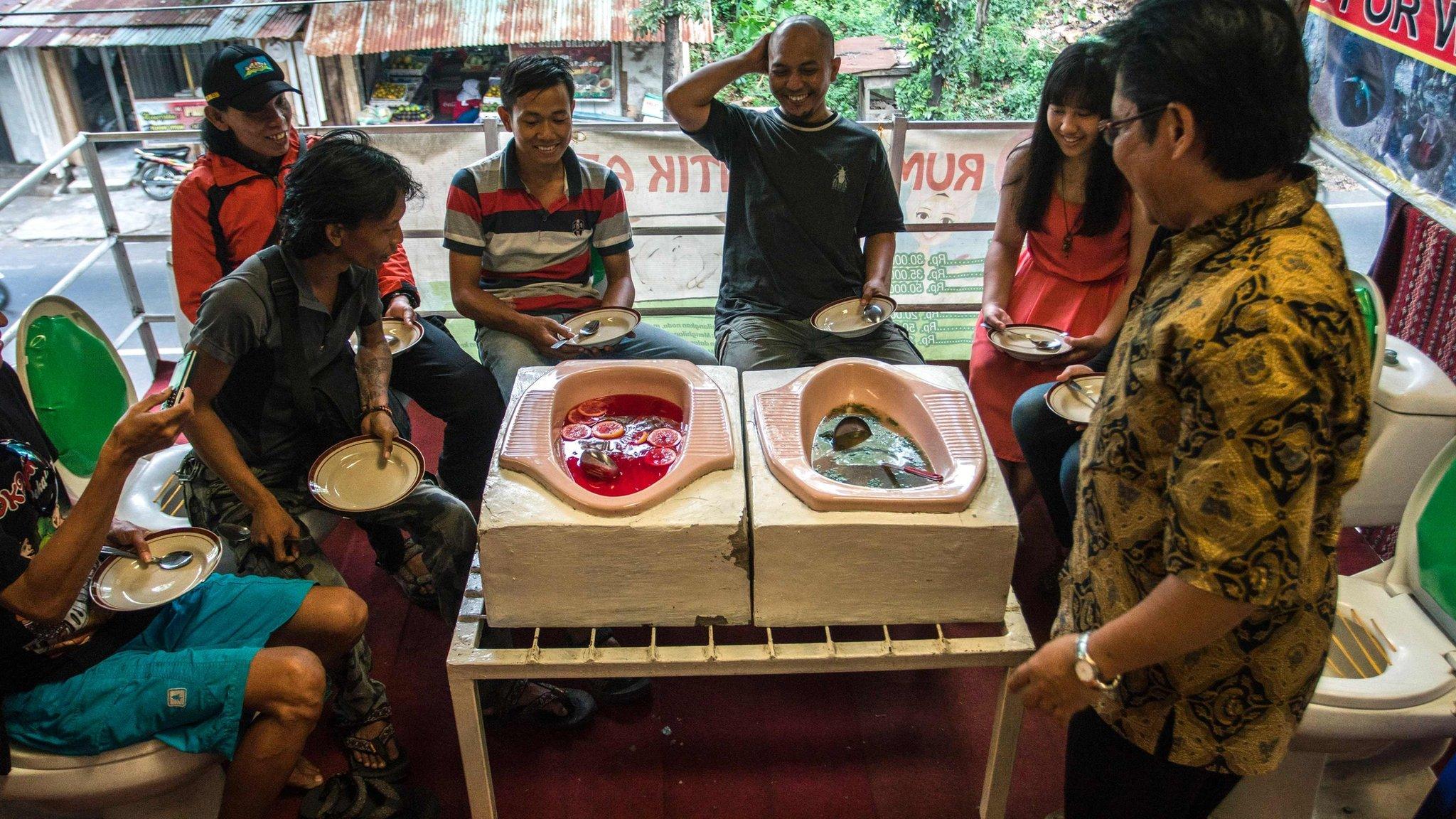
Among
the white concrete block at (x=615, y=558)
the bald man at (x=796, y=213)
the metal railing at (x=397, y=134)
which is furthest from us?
the metal railing at (x=397, y=134)

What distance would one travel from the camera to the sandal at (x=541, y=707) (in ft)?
8.19

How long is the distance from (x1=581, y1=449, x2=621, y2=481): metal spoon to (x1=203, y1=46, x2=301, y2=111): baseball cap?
1.52m

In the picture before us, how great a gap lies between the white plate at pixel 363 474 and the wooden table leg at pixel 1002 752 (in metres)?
1.46

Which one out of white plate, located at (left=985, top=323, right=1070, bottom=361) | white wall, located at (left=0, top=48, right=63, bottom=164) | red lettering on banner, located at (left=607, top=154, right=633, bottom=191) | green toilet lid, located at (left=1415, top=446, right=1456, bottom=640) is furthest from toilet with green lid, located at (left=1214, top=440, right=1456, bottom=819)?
white wall, located at (left=0, top=48, right=63, bottom=164)

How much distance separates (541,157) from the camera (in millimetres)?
2994

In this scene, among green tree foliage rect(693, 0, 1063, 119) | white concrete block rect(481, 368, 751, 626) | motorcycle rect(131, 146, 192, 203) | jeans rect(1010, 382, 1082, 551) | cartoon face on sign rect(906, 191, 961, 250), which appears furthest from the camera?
motorcycle rect(131, 146, 192, 203)

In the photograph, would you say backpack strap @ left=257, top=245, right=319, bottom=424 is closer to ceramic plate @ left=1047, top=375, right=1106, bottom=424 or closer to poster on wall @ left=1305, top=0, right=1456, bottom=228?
ceramic plate @ left=1047, top=375, right=1106, bottom=424

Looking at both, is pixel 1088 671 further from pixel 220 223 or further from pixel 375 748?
pixel 220 223

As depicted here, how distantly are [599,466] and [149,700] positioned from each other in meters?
0.98

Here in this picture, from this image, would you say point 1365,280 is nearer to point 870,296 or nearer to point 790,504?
point 870,296

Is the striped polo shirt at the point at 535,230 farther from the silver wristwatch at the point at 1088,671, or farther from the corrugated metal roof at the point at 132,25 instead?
the corrugated metal roof at the point at 132,25

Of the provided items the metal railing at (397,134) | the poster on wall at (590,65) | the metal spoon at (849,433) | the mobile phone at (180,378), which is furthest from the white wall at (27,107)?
the metal spoon at (849,433)

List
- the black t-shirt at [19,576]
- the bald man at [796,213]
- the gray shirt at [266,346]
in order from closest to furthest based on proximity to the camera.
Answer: the black t-shirt at [19,576] → the gray shirt at [266,346] → the bald man at [796,213]

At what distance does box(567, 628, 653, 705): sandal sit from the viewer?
2.57 m
